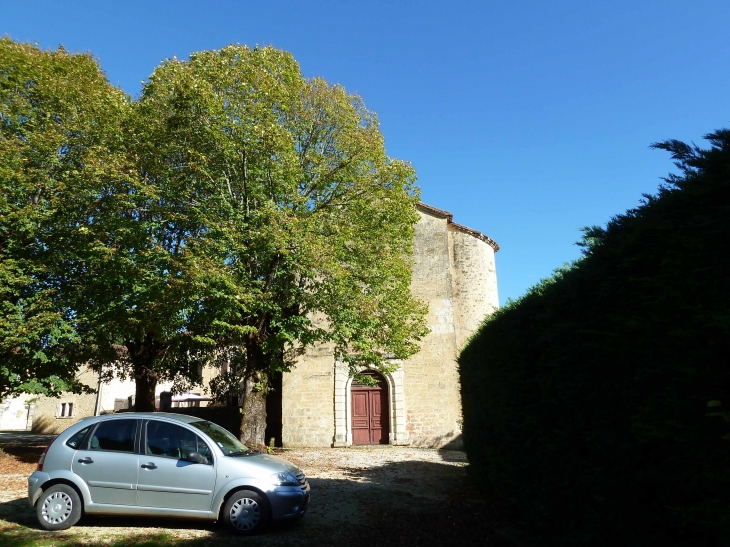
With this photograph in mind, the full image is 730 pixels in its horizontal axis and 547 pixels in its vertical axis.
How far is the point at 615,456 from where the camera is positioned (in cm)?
352

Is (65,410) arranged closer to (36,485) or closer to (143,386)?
(143,386)

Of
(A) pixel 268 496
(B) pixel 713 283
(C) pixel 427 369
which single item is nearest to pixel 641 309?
(B) pixel 713 283

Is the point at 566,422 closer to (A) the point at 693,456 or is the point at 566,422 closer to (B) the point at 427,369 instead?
(A) the point at 693,456

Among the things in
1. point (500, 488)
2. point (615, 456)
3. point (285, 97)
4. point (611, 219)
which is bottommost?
point (500, 488)

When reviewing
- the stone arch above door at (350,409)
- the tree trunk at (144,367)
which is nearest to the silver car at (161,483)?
the tree trunk at (144,367)

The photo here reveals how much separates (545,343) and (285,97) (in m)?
10.6

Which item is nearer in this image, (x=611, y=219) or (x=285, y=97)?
(x=611, y=219)

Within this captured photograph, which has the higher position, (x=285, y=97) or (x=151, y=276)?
(x=285, y=97)

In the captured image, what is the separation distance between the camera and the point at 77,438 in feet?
22.4

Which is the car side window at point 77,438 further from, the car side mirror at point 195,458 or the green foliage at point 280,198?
the green foliage at point 280,198

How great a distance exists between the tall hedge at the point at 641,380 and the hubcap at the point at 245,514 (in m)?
3.21

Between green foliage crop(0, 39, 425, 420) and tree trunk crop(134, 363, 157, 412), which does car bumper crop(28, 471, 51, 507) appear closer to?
green foliage crop(0, 39, 425, 420)

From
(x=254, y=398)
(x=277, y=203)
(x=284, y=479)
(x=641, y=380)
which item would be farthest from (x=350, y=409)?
(x=641, y=380)

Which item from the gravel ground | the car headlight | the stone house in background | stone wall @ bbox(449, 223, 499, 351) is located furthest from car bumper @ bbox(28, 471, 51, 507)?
stone wall @ bbox(449, 223, 499, 351)
